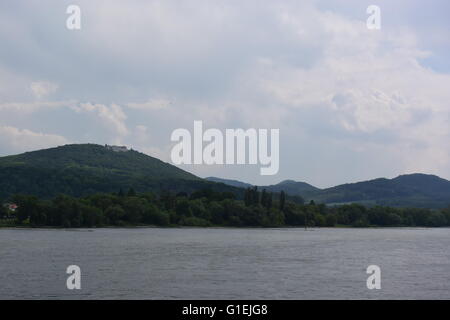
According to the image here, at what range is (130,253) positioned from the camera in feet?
308

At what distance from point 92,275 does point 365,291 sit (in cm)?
2985

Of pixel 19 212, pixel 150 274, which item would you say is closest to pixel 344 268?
pixel 150 274

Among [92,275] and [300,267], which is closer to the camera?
[92,275]
